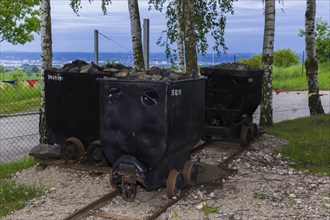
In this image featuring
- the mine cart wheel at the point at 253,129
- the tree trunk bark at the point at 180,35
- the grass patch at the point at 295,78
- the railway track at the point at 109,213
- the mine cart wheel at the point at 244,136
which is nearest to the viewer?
the railway track at the point at 109,213

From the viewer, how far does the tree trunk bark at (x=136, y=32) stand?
13273 mm

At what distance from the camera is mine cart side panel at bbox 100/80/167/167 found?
603 cm

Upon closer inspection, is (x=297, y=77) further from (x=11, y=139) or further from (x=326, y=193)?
(x=326, y=193)

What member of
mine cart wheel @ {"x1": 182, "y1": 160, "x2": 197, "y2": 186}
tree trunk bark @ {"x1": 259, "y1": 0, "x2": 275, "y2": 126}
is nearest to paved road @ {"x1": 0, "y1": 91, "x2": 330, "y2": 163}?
tree trunk bark @ {"x1": 259, "y1": 0, "x2": 275, "y2": 126}

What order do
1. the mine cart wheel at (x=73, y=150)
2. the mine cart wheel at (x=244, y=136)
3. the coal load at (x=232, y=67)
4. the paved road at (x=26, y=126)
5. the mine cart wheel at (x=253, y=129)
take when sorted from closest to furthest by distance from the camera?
1. the mine cart wheel at (x=73, y=150)
2. the mine cart wheel at (x=244, y=136)
3. the coal load at (x=232, y=67)
4. the mine cart wheel at (x=253, y=129)
5. the paved road at (x=26, y=126)

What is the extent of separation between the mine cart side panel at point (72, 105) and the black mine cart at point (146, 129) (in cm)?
143

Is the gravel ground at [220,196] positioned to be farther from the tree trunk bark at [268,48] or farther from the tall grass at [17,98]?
the tall grass at [17,98]

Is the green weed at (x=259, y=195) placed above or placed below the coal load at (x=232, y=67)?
below

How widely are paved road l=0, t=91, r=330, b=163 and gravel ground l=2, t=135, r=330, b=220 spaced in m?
3.33

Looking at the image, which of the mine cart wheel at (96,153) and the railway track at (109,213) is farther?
the mine cart wheel at (96,153)

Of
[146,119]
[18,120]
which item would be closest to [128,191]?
[146,119]

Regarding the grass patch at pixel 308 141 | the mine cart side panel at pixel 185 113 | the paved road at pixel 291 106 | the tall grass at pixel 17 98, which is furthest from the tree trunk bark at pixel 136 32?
the tall grass at pixel 17 98

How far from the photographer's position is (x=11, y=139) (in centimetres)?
1313

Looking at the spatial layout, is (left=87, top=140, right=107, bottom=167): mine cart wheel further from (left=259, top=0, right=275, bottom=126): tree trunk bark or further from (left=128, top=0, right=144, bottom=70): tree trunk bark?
(left=259, top=0, right=275, bottom=126): tree trunk bark
